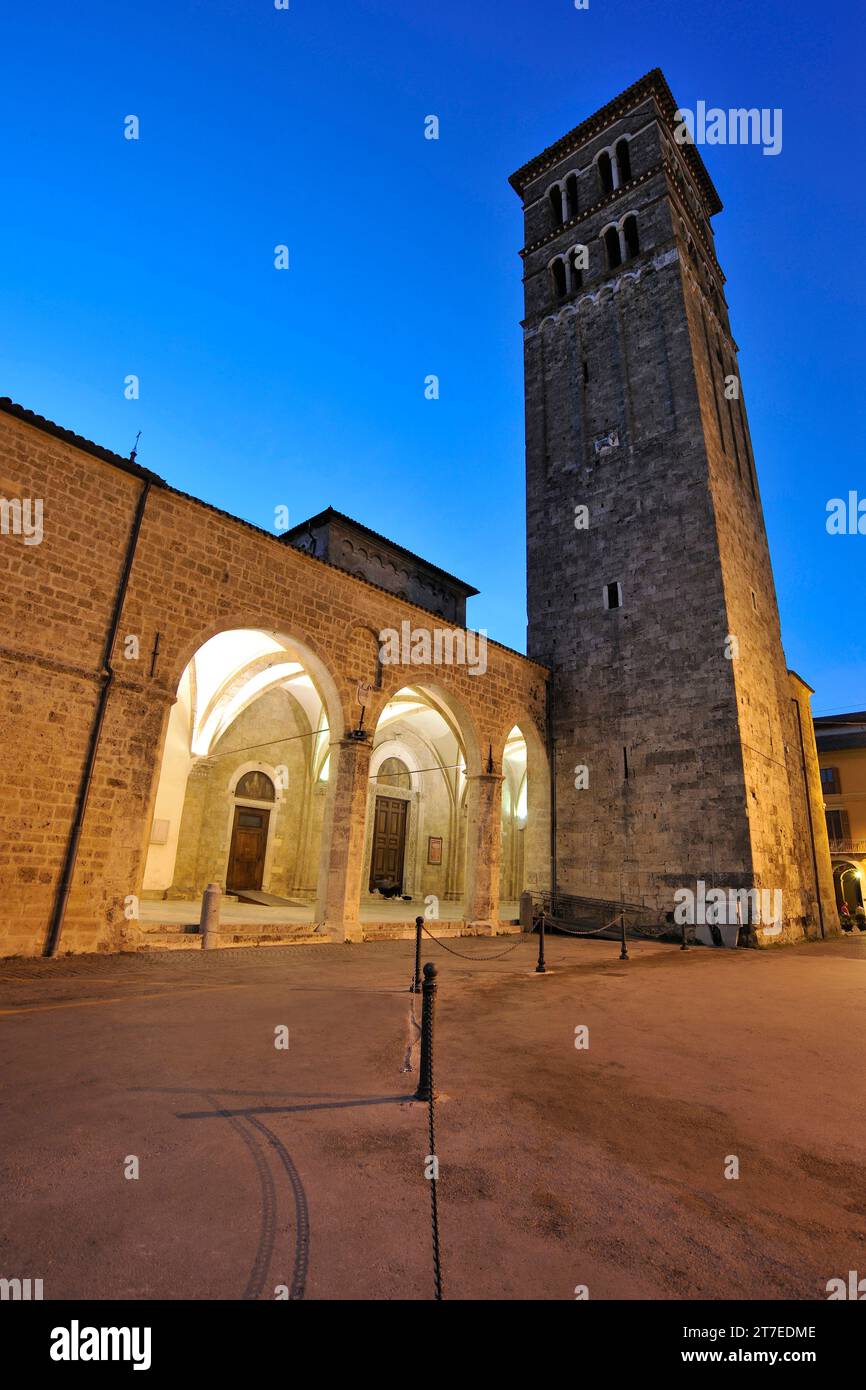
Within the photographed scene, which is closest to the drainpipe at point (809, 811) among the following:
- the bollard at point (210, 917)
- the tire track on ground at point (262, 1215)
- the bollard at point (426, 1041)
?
the bollard at point (210, 917)

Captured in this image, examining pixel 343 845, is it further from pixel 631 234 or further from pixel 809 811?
pixel 631 234

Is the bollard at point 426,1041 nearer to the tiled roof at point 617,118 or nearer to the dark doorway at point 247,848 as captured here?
the dark doorway at point 247,848

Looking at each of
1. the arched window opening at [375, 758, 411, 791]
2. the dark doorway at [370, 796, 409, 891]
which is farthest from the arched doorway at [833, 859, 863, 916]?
the arched window opening at [375, 758, 411, 791]

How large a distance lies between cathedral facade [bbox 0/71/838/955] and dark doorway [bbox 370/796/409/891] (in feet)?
0.37

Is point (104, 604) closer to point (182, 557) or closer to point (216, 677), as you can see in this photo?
point (182, 557)

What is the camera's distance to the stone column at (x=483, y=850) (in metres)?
14.2

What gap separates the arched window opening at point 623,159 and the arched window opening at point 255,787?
22.8m

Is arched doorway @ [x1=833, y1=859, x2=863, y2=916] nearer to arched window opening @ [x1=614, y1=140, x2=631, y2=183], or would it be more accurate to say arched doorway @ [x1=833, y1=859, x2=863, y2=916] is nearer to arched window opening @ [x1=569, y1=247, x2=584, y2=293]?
arched window opening @ [x1=569, y1=247, x2=584, y2=293]

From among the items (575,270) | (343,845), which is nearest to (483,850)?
(343,845)

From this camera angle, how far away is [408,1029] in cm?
521

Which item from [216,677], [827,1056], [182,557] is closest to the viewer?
[827,1056]

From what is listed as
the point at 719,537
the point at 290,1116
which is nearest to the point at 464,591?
the point at 719,537
